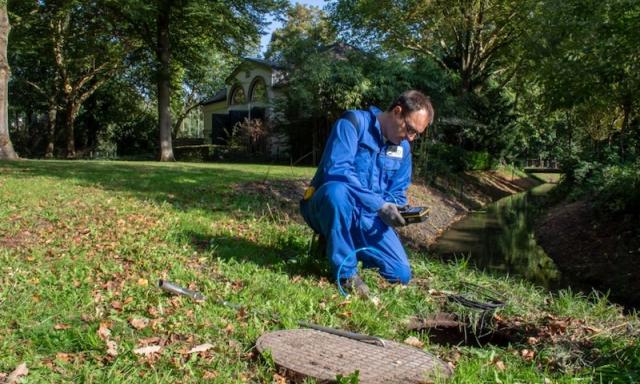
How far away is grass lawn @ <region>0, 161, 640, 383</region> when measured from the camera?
10.2ft

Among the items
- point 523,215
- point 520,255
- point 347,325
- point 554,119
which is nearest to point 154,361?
point 347,325

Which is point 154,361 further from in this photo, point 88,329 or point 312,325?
point 312,325

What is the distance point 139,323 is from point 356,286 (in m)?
1.71

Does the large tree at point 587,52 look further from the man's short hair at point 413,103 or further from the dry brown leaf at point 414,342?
→ the dry brown leaf at point 414,342

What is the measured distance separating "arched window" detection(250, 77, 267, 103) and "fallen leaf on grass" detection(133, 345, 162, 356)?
98.7 ft

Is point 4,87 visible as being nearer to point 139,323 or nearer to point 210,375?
point 139,323

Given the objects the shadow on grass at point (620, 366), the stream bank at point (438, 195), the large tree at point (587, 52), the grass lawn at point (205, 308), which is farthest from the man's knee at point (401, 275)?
the large tree at point (587, 52)

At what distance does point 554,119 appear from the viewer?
3150 centimetres

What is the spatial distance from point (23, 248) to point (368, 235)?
3237mm

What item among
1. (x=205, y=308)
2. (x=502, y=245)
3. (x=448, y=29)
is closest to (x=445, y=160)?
(x=448, y=29)

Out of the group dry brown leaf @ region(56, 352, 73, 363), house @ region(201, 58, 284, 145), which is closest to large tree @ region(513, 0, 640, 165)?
dry brown leaf @ region(56, 352, 73, 363)

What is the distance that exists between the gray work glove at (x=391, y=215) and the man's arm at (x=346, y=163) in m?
0.06

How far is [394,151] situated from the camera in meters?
4.95

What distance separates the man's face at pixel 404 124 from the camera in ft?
15.1
